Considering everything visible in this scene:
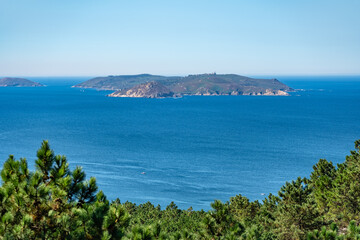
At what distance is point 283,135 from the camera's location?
125125mm

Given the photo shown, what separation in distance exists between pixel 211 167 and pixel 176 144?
27450 millimetres

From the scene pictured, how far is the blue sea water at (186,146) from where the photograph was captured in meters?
75.4

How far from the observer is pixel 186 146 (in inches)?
4336

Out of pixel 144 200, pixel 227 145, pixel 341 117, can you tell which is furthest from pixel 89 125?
pixel 341 117

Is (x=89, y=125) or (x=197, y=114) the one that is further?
(x=197, y=114)

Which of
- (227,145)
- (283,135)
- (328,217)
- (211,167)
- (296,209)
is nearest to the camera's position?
(296,209)

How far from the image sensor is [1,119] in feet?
525

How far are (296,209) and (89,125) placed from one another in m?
133

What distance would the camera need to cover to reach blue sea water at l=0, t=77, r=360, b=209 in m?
75.4

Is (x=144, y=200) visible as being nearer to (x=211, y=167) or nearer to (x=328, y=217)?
(x=211, y=167)

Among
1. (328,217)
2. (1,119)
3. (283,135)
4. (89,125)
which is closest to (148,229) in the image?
(328,217)

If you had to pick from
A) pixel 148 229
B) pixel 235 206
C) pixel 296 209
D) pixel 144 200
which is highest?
pixel 148 229

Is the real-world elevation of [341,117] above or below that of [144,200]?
above

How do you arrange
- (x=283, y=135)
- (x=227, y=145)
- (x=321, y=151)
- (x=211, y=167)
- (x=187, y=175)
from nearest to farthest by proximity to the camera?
1. (x=187, y=175)
2. (x=211, y=167)
3. (x=321, y=151)
4. (x=227, y=145)
5. (x=283, y=135)
